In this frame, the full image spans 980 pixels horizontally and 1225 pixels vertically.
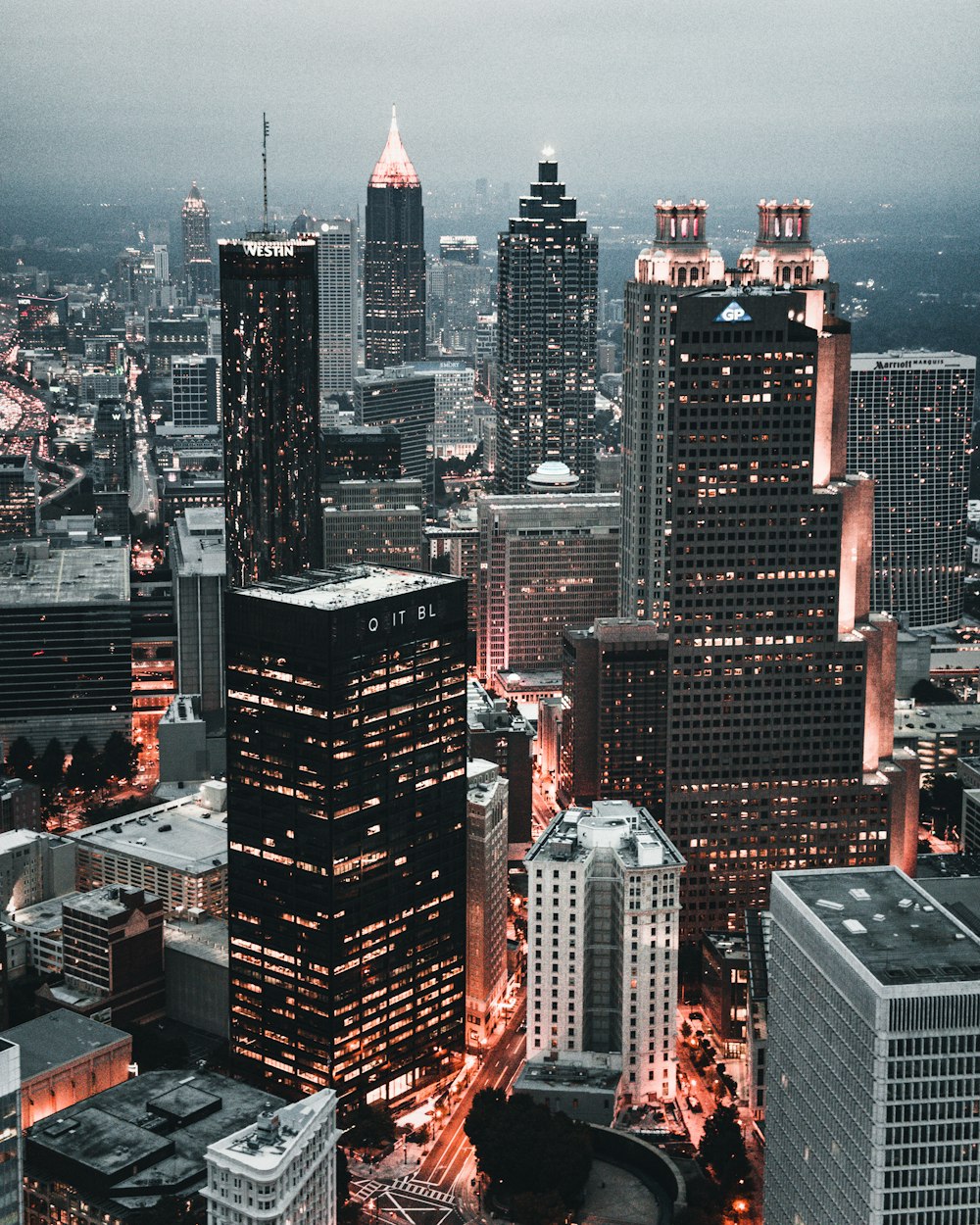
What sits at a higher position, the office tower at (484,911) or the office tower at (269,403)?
the office tower at (269,403)

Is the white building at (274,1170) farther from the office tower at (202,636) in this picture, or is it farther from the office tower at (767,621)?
the office tower at (202,636)

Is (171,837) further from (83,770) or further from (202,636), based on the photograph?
(202,636)

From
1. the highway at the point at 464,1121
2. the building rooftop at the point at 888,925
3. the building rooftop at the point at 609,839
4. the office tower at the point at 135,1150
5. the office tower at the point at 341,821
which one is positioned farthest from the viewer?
the building rooftop at the point at 609,839

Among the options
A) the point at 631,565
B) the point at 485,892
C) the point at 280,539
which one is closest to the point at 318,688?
the point at 485,892

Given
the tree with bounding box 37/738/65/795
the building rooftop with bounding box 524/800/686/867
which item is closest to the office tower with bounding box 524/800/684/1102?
the building rooftop with bounding box 524/800/686/867

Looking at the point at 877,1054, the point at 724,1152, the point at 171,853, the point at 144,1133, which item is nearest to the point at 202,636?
the point at 171,853

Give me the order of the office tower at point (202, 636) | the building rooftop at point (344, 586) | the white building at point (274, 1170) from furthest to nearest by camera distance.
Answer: the office tower at point (202, 636)
the building rooftop at point (344, 586)
the white building at point (274, 1170)

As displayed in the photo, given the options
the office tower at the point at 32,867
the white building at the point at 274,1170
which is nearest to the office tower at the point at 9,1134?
the white building at the point at 274,1170
